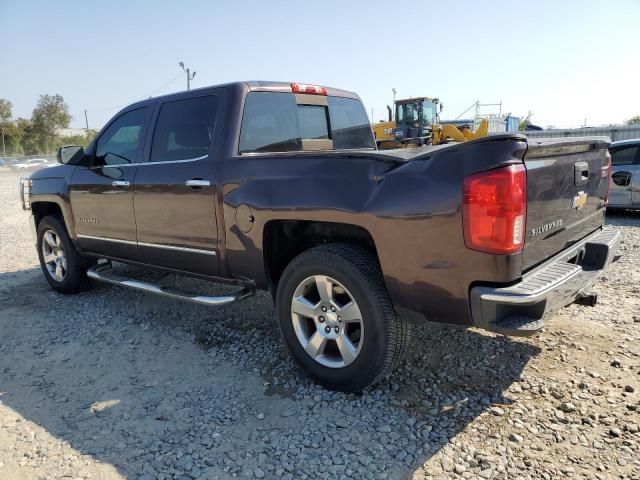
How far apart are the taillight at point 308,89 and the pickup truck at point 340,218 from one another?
2cm

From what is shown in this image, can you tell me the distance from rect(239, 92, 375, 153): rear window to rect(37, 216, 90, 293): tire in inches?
112

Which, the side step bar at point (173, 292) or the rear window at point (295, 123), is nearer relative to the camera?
the side step bar at point (173, 292)

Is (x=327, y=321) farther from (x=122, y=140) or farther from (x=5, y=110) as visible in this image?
(x=5, y=110)

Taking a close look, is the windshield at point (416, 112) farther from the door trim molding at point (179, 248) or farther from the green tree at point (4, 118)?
the green tree at point (4, 118)

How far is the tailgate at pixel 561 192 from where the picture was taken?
2598 mm

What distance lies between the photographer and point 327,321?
3.16 meters

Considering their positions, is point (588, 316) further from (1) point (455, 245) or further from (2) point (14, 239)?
(2) point (14, 239)

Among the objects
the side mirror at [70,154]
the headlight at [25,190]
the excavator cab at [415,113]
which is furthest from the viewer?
the excavator cab at [415,113]

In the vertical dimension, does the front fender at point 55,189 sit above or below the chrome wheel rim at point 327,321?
above

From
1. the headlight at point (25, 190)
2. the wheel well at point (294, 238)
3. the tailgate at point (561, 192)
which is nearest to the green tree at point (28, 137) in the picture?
the headlight at point (25, 190)

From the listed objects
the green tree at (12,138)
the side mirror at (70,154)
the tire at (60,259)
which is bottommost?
the tire at (60,259)

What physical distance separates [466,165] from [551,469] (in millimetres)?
1567

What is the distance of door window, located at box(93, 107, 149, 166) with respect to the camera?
445 cm

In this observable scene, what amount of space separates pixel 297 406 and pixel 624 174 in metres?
8.81
